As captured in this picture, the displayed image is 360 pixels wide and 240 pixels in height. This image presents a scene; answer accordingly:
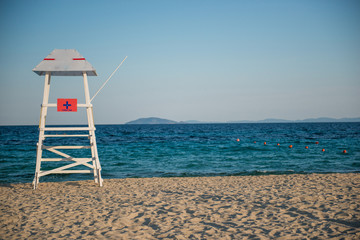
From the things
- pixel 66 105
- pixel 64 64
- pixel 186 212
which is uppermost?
pixel 64 64

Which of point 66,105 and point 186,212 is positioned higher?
point 66,105

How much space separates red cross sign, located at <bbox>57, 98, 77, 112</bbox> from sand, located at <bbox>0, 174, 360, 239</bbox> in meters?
2.88

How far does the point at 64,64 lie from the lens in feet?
28.4

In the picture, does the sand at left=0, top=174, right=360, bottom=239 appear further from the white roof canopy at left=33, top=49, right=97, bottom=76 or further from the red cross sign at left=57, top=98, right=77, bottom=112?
the white roof canopy at left=33, top=49, right=97, bottom=76

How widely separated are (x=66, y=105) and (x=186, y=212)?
536cm

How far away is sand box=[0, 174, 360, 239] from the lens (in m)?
5.07

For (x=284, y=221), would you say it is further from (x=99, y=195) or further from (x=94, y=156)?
(x=94, y=156)

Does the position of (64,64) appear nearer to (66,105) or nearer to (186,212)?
(66,105)

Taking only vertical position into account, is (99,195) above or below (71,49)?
below

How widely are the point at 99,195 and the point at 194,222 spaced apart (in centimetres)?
404

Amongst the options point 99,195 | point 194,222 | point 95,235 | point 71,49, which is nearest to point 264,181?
point 194,222

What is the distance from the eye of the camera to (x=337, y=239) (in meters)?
4.60

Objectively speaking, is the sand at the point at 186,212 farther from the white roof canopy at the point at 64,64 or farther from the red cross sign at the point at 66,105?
the white roof canopy at the point at 64,64

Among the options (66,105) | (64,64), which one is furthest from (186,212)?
(64,64)
